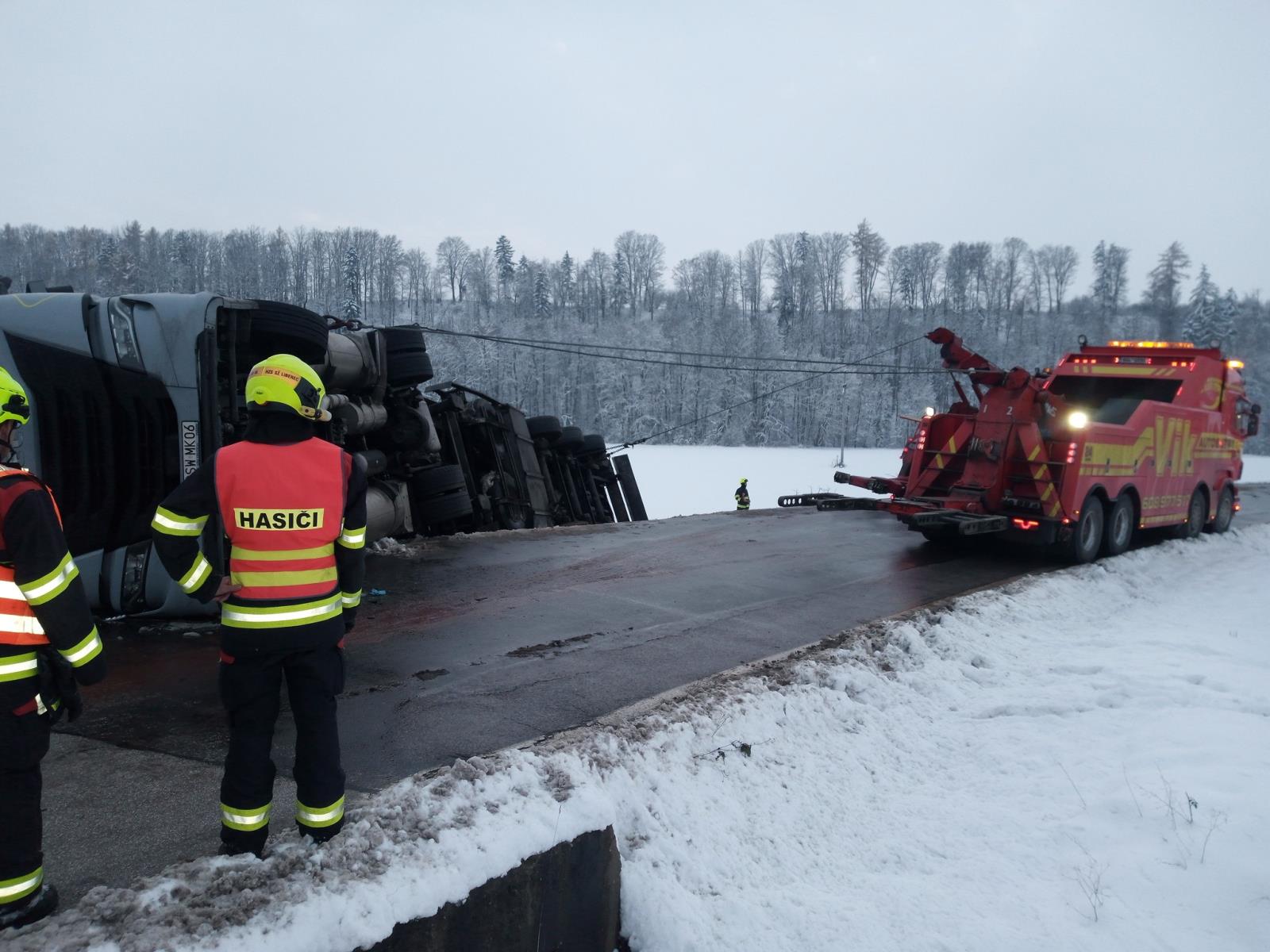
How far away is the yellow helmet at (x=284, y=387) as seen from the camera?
2.95 m

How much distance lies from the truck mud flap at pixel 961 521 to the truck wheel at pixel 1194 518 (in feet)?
15.9

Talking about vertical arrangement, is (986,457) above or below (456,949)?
above

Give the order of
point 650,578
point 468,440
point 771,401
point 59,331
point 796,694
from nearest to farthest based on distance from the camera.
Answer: point 796,694, point 59,331, point 650,578, point 468,440, point 771,401

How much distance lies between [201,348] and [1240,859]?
281 inches

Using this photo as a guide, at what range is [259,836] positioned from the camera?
295 cm

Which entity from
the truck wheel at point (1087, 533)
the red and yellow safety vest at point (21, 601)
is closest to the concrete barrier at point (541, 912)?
the red and yellow safety vest at point (21, 601)

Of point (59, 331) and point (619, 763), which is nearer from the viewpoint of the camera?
point (619, 763)

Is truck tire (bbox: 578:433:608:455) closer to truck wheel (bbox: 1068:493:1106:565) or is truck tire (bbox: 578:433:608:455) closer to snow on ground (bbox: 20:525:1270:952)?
truck wheel (bbox: 1068:493:1106:565)

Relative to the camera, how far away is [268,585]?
2938 millimetres

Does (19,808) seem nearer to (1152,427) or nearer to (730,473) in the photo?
(1152,427)

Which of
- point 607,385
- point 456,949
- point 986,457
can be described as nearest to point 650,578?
point 986,457

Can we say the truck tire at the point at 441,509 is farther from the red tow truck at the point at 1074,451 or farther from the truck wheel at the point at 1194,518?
the truck wheel at the point at 1194,518

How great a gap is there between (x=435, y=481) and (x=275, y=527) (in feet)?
27.1

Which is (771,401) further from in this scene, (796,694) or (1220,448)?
(796,694)
